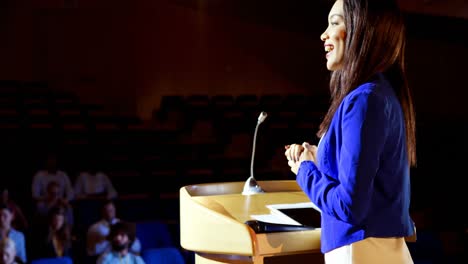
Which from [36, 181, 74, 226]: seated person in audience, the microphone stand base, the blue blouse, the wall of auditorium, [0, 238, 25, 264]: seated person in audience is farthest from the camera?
the wall of auditorium

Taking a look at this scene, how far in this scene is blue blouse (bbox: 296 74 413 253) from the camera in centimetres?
48

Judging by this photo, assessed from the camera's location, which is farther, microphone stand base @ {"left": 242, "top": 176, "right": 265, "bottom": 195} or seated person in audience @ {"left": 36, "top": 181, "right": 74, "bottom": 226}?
seated person in audience @ {"left": 36, "top": 181, "right": 74, "bottom": 226}

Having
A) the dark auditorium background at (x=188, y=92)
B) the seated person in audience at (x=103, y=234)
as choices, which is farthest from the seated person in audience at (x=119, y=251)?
the dark auditorium background at (x=188, y=92)

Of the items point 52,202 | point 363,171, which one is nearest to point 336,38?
point 363,171

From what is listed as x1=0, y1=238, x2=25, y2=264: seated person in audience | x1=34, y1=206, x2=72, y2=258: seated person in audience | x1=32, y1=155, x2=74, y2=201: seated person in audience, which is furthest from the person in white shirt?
x1=32, y1=155, x2=74, y2=201: seated person in audience

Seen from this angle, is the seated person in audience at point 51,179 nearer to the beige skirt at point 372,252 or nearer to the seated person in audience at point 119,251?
the seated person in audience at point 119,251

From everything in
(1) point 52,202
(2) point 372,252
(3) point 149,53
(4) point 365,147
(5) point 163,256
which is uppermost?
(3) point 149,53

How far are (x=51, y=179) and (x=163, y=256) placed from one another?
966 millimetres

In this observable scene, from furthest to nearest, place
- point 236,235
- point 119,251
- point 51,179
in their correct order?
point 51,179 < point 119,251 < point 236,235

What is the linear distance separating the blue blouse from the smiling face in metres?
0.05

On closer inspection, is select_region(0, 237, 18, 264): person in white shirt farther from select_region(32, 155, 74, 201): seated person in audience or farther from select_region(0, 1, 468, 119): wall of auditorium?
select_region(0, 1, 468, 119): wall of auditorium

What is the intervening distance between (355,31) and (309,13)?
4.52 m

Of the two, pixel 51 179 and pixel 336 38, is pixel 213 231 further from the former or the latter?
pixel 51 179

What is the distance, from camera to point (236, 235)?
0.60 metres
